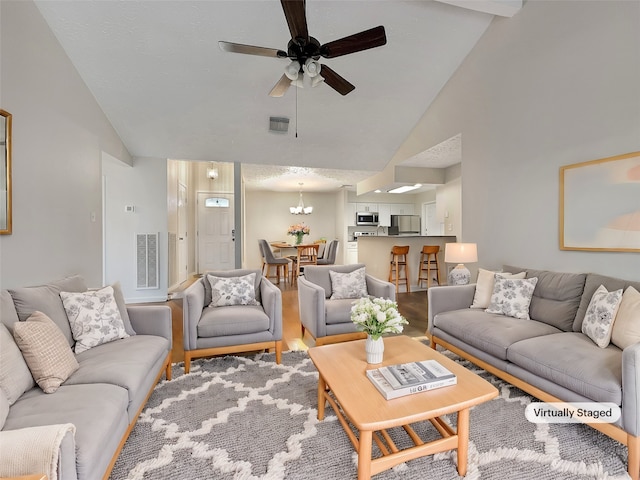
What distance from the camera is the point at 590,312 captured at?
2.02 meters

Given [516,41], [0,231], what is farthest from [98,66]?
[516,41]

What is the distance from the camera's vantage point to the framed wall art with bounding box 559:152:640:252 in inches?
85.7

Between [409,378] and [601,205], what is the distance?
7.28 feet

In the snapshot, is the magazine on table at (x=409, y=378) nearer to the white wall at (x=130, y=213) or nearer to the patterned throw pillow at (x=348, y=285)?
the patterned throw pillow at (x=348, y=285)

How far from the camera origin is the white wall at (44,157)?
2.02m

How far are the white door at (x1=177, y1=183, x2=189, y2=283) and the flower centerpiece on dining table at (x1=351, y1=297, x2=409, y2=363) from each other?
506cm

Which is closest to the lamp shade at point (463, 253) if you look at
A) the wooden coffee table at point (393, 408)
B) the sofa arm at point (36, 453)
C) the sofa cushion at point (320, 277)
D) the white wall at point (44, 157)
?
the sofa cushion at point (320, 277)

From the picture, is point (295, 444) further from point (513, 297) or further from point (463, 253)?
point (463, 253)

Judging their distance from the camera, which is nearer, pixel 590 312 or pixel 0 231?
pixel 0 231

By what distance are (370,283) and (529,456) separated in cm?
196

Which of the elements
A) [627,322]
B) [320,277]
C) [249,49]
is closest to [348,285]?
[320,277]

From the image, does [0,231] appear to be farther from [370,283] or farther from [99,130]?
[370,283]

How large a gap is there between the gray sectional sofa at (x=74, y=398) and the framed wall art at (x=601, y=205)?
11.0 feet

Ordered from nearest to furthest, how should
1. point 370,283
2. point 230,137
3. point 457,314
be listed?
point 457,314
point 370,283
point 230,137
